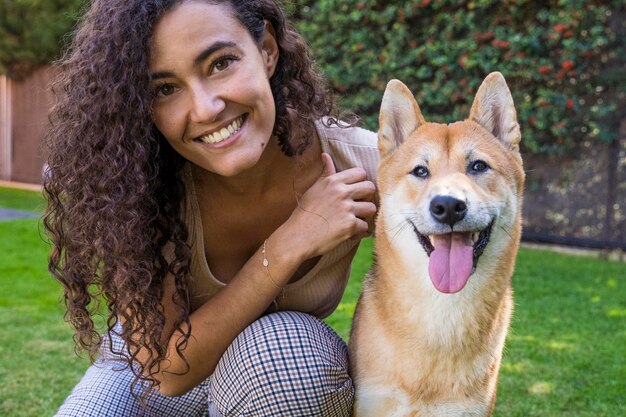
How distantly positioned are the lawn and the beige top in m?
0.58

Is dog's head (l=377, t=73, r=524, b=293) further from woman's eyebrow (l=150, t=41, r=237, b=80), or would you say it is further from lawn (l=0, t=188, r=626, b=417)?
lawn (l=0, t=188, r=626, b=417)

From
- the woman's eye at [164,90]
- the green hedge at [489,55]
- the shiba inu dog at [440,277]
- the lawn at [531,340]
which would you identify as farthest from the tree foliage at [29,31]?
the shiba inu dog at [440,277]

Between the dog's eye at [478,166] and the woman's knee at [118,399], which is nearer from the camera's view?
the dog's eye at [478,166]

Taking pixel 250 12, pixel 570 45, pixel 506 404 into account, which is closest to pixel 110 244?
pixel 250 12

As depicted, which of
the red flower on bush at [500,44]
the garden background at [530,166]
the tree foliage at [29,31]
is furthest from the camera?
the tree foliage at [29,31]

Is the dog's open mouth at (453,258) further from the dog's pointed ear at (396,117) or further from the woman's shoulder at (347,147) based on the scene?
the woman's shoulder at (347,147)

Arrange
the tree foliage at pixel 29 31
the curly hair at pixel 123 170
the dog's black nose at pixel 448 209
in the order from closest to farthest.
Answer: the dog's black nose at pixel 448 209, the curly hair at pixel 123 170, the tree foliage at pixel 29 31

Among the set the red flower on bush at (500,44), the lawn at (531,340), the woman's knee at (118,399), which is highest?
the red flower on bush at (500,44)

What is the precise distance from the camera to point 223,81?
1.96 metres

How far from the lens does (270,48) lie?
2232 millimetres

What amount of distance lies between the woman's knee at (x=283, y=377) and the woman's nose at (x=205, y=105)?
621mm

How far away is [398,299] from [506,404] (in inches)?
47.3

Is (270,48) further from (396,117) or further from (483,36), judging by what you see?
(483,36)

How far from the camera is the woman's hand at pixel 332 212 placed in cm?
208
